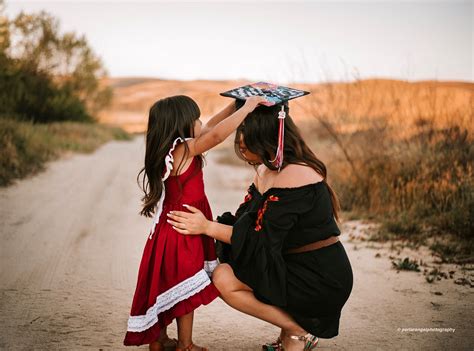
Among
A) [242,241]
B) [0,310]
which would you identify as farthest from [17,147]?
[242,241]

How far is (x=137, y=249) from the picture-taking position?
618 cm

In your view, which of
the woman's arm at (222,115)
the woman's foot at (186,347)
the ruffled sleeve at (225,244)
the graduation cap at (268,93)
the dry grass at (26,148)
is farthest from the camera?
the dry grass at (26,148)

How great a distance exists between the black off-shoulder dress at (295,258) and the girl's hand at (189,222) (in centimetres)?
20

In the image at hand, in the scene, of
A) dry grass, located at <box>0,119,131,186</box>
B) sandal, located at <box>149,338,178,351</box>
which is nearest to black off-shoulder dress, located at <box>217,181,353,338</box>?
sandal, located at <box>149,338,178,351</box>

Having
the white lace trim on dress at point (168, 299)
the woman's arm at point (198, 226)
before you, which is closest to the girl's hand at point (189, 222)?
the woman's arm at point (198, 226)

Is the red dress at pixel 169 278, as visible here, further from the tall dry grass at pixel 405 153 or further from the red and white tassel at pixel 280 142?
the tall dry grass at pixel 405 153

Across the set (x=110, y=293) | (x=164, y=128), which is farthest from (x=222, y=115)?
(x=110, y=293)

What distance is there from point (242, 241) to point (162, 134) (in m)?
0.83

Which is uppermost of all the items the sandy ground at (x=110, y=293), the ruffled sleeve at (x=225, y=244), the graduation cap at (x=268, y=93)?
the graduation cap at (x=268, y=93)

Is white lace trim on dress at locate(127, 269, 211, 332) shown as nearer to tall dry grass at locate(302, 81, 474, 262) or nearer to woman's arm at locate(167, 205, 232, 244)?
woman's arm at locate(167, 205, 232, 244)

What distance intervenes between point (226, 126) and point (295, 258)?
86 cm

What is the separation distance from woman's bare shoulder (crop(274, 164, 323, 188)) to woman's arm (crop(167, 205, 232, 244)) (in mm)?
415

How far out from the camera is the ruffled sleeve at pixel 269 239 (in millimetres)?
3039

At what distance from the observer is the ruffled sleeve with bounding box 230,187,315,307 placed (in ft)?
9.97
